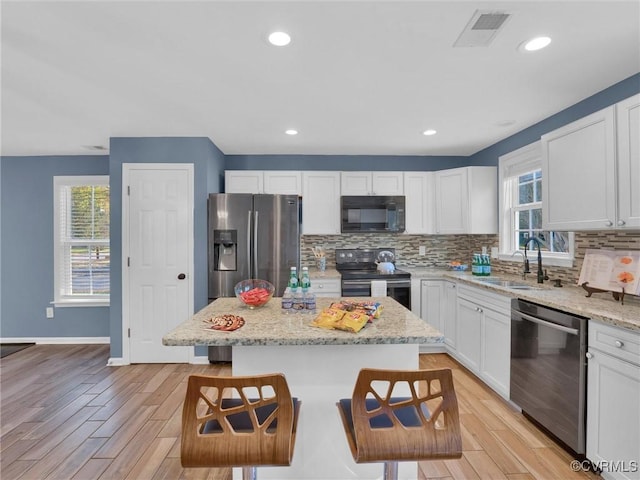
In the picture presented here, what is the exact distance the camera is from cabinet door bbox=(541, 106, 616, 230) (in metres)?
2.01

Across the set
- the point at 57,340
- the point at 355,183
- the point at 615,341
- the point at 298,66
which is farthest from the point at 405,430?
the point at 57,340

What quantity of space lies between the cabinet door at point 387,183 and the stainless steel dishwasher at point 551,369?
2081mm

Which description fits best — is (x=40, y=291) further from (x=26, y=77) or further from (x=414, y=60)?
(x=414, y=60)

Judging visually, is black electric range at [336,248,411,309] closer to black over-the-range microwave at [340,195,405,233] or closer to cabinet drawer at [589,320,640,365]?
black over-the-range microwave at [340,195,405,233]

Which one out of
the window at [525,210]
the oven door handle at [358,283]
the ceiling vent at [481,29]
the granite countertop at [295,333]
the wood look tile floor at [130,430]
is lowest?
the wood look tile floor at [130,430]

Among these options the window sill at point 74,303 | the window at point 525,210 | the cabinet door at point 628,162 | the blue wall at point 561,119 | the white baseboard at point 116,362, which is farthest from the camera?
the window sill at point 74,303

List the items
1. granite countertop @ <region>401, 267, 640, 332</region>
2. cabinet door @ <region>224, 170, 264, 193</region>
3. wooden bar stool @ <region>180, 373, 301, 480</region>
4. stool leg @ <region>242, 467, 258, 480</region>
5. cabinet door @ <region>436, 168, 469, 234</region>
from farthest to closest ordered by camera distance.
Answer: cabinet door @ <region>224, 170, 264, 193</region>, cabinet door @ <region>436, 168, 469, 234</region>, granite countertop @ <region>401, 267, 640, 332</region>, stool leg @ <region>242, 467, 258, 480</region>, wooden bar stool @ <region>180, 373, 301, 480</region>

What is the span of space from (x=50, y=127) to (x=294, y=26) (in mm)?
3022

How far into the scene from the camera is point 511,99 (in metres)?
2.58

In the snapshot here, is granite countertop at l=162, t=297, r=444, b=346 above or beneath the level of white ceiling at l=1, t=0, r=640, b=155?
beneath

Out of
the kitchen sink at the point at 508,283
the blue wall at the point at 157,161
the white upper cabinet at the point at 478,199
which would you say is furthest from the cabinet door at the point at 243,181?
the kitchen sink at the point at 508,283

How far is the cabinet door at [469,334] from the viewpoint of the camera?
3006 mm

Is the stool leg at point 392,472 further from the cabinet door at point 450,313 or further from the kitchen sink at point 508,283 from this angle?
the cabinet door at point 450,313

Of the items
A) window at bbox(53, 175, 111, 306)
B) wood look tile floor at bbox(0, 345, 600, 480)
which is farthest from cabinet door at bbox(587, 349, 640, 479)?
window at bbox(53, 175, 111, 306)
